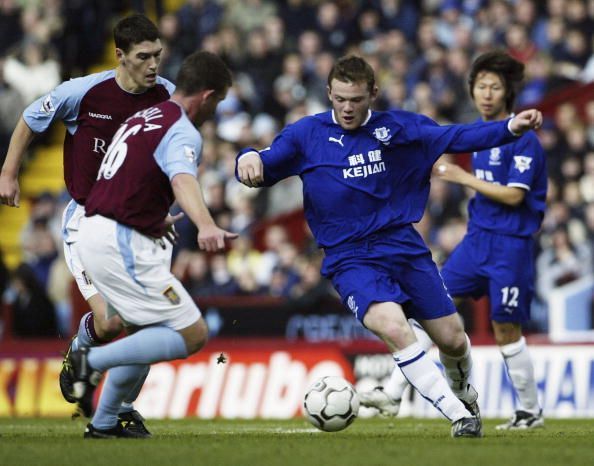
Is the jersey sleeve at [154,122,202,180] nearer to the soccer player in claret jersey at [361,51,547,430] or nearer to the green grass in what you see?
the green grass

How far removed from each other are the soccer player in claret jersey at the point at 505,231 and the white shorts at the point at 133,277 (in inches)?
111

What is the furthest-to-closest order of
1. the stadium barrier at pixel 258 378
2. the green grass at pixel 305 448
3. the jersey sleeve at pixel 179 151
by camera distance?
the stadium barrier at pixel 258 378
the jersey sleeve at pixel 179 151
the green grass at pixel 305 448

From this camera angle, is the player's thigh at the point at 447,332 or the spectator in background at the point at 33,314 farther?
the spectator in background at the point at 33,314

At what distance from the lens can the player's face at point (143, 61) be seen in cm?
845

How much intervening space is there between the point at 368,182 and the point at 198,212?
1.63 metres

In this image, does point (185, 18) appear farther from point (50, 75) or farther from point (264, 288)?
point (264, 288)

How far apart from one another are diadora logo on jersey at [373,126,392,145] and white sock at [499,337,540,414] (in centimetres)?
242

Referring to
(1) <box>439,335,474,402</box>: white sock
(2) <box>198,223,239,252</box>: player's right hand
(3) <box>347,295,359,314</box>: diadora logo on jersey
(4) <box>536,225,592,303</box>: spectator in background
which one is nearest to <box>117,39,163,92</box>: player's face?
(2) <box>198,223,239,252</box>: player's right hand

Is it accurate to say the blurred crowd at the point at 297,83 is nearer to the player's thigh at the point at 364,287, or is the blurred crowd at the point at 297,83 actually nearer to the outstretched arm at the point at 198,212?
the player's thigh at the point at 364,287

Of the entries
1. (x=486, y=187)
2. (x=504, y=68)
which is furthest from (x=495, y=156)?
(x=504, y=68)

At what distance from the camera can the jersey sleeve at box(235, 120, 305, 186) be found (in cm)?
861

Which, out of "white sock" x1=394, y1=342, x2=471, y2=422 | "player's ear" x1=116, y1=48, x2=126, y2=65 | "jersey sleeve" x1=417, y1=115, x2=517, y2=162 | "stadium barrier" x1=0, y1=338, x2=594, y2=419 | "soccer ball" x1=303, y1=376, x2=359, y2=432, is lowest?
"stadium barrier" x1=0, y1=338, x2=594, y2=419

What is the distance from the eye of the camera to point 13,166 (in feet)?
28.7

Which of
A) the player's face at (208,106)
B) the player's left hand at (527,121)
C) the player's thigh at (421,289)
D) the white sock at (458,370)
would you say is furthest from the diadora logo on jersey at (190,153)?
the white sock at (458,370)
